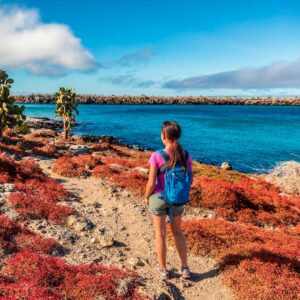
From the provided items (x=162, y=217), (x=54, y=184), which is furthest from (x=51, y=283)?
(x=54, y=184)

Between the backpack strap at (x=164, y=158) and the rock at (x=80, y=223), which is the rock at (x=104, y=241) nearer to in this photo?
the rock at (x=80, y=223)

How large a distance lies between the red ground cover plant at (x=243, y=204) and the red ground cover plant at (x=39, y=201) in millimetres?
7128

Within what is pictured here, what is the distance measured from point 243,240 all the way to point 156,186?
6221 millimetres

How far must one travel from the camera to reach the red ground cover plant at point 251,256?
9.12 meters

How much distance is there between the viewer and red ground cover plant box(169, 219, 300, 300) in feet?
29.9

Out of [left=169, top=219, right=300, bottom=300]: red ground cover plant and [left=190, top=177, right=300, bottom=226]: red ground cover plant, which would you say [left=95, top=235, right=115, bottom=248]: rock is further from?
[left=190, top=177, right=300, bottom=226]: red ground cover plant

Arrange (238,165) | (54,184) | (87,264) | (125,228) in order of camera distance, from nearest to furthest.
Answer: (87,264) → (125,228) → (54,184) → (238,165)

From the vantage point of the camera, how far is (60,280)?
847cm

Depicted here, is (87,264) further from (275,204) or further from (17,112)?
(17,112)

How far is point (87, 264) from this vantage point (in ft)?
31.7

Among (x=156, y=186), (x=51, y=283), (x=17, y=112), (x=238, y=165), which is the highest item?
(x=17, y=112)

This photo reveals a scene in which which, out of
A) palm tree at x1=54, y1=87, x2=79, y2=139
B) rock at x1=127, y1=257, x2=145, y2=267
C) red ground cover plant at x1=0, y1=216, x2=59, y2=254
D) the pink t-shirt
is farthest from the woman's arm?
palm tree at x1=54, y1=87, x2=79, y2=139

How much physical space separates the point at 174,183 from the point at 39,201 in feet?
27.5

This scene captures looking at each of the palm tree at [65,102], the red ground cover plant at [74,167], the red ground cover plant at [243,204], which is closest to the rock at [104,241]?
the red ground cover plant at [243,204]
